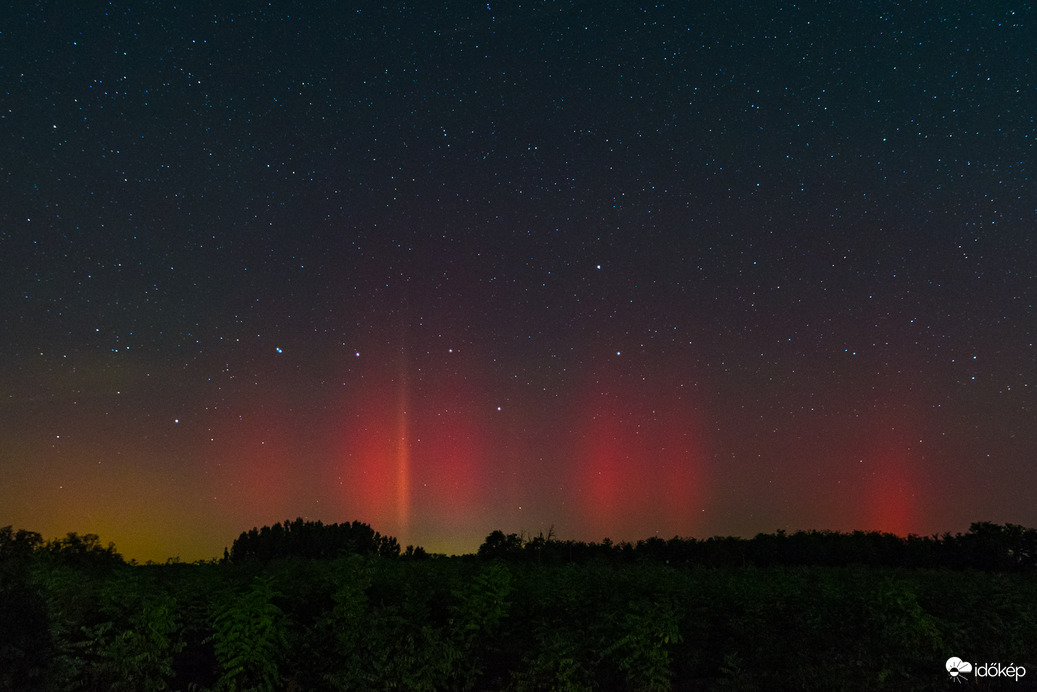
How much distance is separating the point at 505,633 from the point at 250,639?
3.16 metres

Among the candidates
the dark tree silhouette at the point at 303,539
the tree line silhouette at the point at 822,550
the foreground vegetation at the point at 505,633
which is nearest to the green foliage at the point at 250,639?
the foreground vegetation at the point at 505,633

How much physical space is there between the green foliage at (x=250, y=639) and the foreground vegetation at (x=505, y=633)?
0.02m

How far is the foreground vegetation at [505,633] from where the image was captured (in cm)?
989

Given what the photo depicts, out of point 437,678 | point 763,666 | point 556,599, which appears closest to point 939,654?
point 763,666

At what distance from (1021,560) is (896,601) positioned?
1156 inches

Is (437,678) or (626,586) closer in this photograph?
(437,678)

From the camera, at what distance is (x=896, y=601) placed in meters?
10.5

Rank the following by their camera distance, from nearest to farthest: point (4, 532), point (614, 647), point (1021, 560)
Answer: point (614, 647) < point (4, 532) < point (1021, 560)

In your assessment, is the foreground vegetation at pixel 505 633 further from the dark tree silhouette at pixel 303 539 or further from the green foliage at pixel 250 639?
the dark tree silhouette at pixel 303 539


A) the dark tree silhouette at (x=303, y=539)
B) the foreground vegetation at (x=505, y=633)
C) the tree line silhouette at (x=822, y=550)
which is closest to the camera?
the foreground vegetation at (x=505, y=633)

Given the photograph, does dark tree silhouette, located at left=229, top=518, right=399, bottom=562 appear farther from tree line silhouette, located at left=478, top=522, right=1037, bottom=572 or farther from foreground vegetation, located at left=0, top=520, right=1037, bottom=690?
foreground vegetation, located at left=0, top=520, right=1037, bottom=690

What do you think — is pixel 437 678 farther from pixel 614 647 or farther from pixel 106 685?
pixel 106 685

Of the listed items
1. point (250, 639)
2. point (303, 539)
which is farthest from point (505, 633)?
point (303, 539)

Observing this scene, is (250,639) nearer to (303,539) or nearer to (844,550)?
(844,550)
